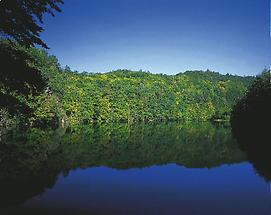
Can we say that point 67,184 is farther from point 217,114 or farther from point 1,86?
point 217,114

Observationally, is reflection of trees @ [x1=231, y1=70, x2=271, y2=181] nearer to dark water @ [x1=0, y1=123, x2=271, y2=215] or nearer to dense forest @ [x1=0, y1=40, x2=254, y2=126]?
dark water @ [x1=0, y1=123, x2=271, y2=215]

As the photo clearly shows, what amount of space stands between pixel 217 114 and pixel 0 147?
4665 inches

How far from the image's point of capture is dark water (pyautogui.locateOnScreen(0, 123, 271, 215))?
13.1m

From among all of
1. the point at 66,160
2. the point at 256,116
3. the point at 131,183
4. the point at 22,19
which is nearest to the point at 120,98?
the point at 256,116

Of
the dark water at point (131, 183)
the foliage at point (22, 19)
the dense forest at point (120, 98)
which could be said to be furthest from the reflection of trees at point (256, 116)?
the dense forest at point (120, 98)

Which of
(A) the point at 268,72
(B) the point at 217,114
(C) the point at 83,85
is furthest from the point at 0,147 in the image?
(B) the point at 217,114

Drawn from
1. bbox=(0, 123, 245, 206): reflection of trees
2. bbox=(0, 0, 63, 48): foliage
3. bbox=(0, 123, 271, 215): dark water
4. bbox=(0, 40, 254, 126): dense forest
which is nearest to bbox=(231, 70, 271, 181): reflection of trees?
bbox=(0, 123, 245, 206): reflection of trees

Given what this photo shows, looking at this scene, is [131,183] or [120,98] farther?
[120,98]

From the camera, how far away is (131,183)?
18.2 metres

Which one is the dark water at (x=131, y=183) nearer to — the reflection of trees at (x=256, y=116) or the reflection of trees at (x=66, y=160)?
the reflection of trees at (x=66, y=160)

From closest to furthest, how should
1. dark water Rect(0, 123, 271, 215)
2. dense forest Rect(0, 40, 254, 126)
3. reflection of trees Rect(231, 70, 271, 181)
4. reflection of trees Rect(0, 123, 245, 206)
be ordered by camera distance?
dark water Rect(0, 123, 271, 215)
reflection of trees Rect(0, 123, 245, 206)
reflection of trees Rect(231, 70, 271, 181)
dense forest Rect(0, 40, 254, 126)

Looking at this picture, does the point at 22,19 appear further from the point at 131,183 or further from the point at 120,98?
the point at 120,98

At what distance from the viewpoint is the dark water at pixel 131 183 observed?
43.1 feet

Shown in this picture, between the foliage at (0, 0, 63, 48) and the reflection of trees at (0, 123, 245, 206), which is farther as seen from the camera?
the reflection of trees at (0, 123, 245, 206)
